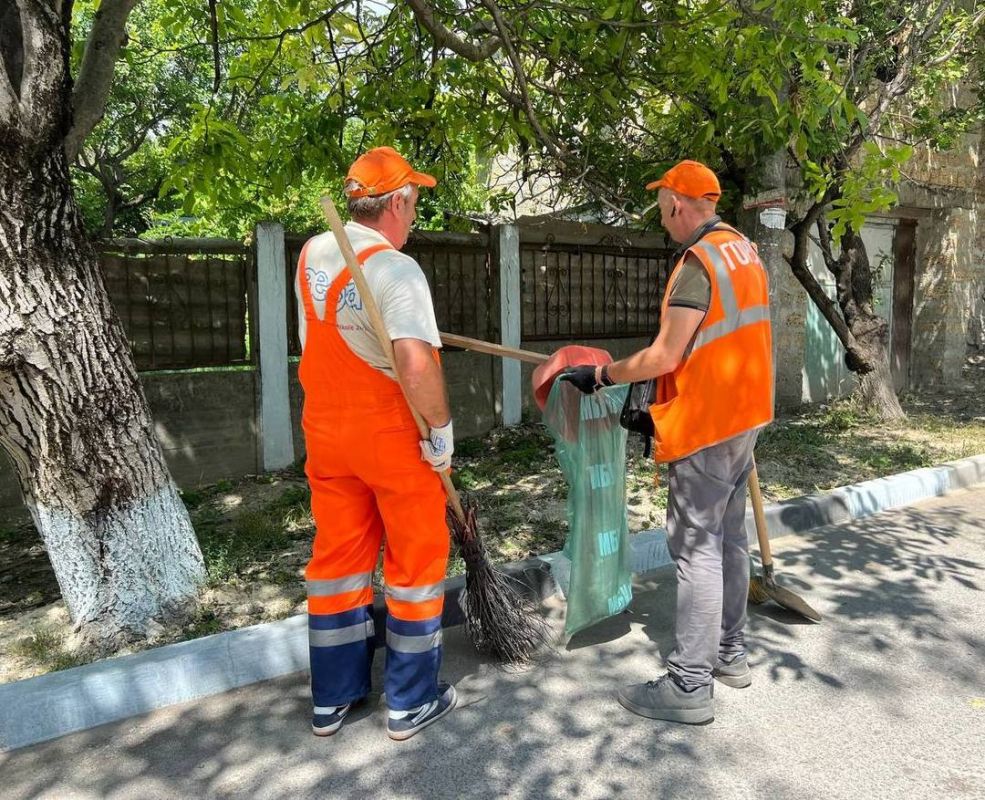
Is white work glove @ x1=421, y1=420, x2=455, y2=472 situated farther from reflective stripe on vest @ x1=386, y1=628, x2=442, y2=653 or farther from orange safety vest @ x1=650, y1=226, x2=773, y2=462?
orange safety vest @ x1=650, y1=226, x2=773, y2=462

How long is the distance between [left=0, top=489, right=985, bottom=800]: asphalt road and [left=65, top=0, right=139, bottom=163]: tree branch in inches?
102

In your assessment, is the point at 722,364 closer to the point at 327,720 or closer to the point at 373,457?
the point at 373,457

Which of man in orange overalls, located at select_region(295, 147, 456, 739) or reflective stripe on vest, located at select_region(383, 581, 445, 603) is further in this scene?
reflective stripe on vest, located at select_region(383, 581, 445, 603)

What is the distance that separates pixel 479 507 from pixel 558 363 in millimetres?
2146

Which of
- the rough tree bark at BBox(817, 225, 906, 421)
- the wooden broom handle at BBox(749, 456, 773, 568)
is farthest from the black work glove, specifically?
the rough tree bark at BBox(817, 225, 906, 421)

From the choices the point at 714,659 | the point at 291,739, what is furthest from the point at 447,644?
the point at 714,659

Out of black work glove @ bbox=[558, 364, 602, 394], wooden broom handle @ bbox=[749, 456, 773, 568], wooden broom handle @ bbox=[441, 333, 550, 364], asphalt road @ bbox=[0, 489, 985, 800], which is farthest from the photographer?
wooden broom handle @ bbox=[749, 456, 773, 568]

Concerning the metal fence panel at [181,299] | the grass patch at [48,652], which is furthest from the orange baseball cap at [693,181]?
the metal fence panel at [181,299]

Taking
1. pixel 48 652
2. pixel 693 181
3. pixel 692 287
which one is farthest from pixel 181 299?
pixel 692 287

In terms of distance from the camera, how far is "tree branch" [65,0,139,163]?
3.68 meters

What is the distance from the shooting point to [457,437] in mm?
7316

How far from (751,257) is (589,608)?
5.32ft

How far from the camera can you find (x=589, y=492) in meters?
3.39

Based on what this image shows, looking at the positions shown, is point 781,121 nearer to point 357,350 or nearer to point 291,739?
point 357,350
